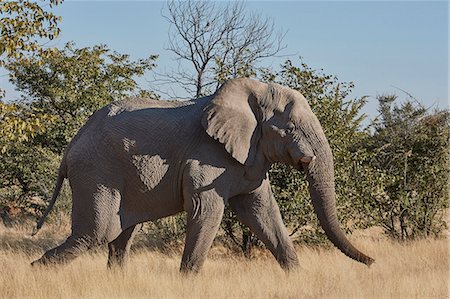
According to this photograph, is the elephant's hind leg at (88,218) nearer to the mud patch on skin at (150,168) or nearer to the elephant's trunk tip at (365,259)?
the mud patch on skin at (150,168)

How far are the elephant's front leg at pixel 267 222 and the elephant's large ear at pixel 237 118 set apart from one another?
742 mm

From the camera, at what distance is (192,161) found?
8633 mm

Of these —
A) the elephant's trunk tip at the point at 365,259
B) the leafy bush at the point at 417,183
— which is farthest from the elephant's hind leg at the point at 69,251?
the leafy bush at the point at 417,183

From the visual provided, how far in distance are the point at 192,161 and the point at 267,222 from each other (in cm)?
146

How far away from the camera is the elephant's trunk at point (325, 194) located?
8.75 meters

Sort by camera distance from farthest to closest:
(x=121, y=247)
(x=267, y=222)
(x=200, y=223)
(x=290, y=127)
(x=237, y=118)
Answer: (x=121, y=247) < (x=267, y=222) < (x=237, y=118) < (x=290, y=127) < (x=200, y=223)

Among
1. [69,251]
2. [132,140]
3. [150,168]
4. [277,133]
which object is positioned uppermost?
[277,133]

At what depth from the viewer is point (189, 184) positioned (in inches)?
336

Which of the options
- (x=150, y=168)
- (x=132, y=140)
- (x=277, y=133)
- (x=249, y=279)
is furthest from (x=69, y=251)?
(x=277, y=133)

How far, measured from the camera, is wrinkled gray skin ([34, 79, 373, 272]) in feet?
28.4

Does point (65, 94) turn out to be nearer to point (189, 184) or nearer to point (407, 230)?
point (407, 230)

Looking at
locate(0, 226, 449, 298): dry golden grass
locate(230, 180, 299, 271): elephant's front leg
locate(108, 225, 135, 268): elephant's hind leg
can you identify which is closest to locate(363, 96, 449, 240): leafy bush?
locate(0, 226, 449, 298): dry golden grass

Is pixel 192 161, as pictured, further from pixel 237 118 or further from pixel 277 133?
pixel 277 133

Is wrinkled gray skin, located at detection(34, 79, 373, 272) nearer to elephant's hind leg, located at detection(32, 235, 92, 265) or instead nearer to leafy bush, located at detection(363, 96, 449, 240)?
elephant's hind leg, located at detection(32, 235, 92, 265)
